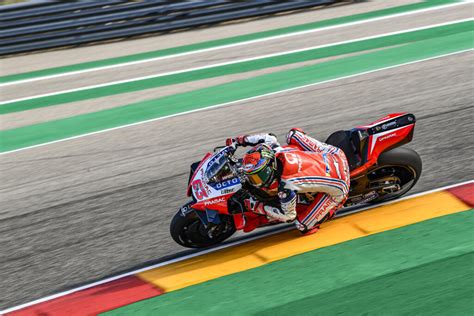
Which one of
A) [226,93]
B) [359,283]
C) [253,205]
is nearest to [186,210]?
[253,205]

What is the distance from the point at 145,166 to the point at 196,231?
286cm

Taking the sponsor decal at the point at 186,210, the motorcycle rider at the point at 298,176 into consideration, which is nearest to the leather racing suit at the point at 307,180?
the motorcycle rider at the point at 298,176

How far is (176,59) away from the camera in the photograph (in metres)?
15.2

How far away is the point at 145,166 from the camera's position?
1008 cm

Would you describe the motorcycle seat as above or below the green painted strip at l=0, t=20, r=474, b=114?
below

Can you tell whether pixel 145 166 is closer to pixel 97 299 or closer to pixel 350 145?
pixel 97 299

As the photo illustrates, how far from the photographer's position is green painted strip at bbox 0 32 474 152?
12.0 metres

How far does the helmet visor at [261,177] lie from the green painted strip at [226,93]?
5.61 meters

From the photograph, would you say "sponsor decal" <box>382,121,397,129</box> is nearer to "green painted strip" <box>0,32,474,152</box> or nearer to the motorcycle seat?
the motorcycle seat

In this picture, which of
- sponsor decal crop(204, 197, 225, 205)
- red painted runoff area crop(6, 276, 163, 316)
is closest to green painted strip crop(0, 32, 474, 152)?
red painted runoff area crop(6, 276, 163, 316)

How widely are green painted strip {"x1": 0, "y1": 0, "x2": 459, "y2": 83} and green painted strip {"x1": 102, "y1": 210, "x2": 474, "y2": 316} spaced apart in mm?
9357

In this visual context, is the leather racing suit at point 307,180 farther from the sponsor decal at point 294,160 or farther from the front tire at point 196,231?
the front tire at point 196,231

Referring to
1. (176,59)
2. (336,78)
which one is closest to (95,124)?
(176,59)

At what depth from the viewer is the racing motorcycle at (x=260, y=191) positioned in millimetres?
7016
